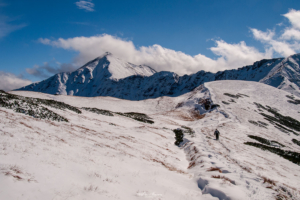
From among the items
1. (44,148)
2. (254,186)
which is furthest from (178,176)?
(44,148)

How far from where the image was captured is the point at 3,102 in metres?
16.8

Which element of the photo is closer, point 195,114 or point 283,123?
point 283,123

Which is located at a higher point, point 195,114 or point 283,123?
point 283,123

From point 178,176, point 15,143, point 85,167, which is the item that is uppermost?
point 15,143

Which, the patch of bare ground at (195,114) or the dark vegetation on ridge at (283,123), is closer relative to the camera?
the dark vegetation on ridge at (283,123)

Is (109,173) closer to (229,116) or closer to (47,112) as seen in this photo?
(47,112)

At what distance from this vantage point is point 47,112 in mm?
18469

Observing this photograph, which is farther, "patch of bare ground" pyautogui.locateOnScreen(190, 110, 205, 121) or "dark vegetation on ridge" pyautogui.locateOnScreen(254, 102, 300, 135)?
"patch of bare ground" pyautogui.locateOnScreen(190, 110, 205, 121)

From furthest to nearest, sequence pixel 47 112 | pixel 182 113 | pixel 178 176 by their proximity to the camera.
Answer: pixel 182 113 < pixel 47 112 < pixel 178 176

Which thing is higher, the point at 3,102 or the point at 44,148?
the point at 3,102

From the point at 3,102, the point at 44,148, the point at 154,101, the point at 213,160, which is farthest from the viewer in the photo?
the point at 154,101

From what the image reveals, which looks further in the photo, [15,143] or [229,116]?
[229,116]

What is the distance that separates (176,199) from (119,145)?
26.5 ft

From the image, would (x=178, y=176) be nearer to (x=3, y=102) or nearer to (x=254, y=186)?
(x=254, y=186)
